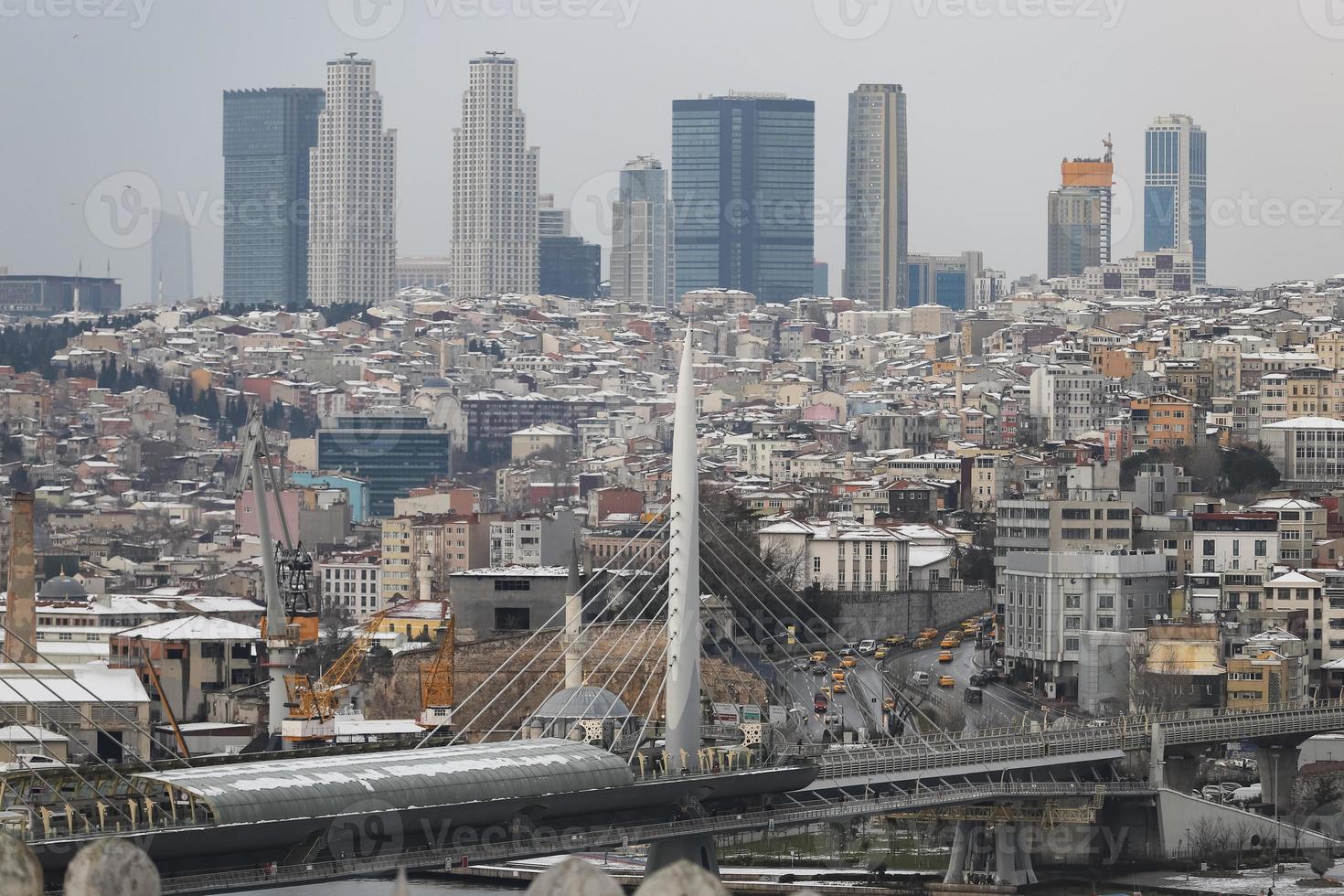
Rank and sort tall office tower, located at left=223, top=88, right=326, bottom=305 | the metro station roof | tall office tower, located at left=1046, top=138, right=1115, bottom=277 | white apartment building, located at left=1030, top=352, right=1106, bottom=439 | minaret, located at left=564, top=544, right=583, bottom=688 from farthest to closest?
tall office tower, located at left=223, top=88, right=326, bottom=305
tall office tower, located at left=1046, top=138, right=1115, bottom=277
white apartment building, located at left=1030, top=352, right=1106, bottom=439
minaret, located at left=564, top=544, right=583, bottom=688
the metro station roof

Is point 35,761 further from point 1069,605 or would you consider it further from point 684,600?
point 1069,605

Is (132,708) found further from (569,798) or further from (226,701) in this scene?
(569,798)

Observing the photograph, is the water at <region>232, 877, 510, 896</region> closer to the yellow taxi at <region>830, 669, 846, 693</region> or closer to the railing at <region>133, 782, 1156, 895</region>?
the railing at <region>133, 782, 1156, 895</region>

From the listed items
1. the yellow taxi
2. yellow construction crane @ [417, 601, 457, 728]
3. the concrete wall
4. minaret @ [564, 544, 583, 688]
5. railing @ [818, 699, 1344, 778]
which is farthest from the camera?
the concrete wall

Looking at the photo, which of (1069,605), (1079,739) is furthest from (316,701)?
(1069,605)

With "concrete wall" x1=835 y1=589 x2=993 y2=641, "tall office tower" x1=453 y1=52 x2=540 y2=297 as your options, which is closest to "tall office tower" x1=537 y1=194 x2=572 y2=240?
"tall office tower" x1=453 y1=52 x2=540 y2=297

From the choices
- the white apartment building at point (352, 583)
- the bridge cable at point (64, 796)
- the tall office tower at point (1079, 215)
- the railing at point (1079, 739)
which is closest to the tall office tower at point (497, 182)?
the tall office tower at point (1079, 215)

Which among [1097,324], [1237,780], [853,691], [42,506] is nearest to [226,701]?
[853,691]
